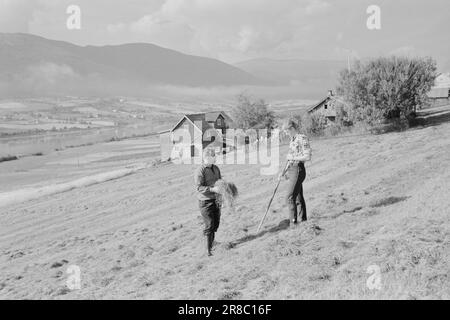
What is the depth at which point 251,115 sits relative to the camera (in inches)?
2862

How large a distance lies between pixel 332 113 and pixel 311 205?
47210mm

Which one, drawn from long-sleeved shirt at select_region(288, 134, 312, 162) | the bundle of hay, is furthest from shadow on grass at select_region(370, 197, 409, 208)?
the bundle of hay

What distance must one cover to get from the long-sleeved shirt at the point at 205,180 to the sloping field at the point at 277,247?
151 centimetres

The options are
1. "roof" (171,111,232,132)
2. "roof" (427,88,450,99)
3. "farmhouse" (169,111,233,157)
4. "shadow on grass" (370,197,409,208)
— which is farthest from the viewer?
"roof" (427,88,450,99)

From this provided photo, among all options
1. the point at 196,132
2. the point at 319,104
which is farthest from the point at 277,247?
the point at 196,132

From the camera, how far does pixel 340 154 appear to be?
28828 mm

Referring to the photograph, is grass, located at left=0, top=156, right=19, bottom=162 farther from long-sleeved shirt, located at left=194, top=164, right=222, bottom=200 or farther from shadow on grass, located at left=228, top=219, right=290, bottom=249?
long-sleeved shirt, located at left=194, top=164, right=222, bottom=200

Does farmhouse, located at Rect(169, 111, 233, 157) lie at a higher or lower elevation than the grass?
higher

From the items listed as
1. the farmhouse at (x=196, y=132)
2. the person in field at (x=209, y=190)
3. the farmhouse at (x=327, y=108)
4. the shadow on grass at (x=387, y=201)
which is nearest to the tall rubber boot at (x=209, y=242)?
the person in field at (x=209, y=190)

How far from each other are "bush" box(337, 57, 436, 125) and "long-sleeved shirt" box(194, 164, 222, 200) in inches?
1180

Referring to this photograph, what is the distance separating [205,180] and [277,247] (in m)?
2.28

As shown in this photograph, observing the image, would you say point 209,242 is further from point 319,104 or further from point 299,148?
point 319,104

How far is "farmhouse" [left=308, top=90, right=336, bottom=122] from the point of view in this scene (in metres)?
59.7
